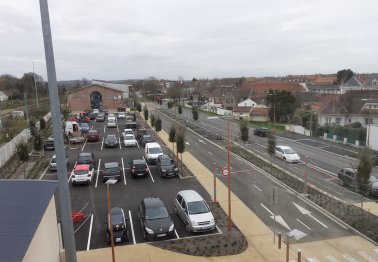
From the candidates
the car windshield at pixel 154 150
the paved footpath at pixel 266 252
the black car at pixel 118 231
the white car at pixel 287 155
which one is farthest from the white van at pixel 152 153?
the paved footpath at pixel 266 252

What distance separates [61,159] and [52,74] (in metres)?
2.27

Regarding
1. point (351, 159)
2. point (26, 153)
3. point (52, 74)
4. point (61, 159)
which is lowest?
point (351, 159)

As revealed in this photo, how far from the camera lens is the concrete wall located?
1105 cm

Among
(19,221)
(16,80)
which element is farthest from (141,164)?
→ (16,80)

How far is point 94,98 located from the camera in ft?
299

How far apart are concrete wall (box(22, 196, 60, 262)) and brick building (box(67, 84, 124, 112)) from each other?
76.6 meters

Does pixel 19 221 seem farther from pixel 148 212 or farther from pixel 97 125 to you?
pixel 97 125

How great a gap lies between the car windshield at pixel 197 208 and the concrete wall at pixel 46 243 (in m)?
6.78

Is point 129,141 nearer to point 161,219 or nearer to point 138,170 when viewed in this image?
point 138,170

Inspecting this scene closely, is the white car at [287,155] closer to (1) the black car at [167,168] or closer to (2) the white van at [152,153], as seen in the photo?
(2) the white van at [152,153]

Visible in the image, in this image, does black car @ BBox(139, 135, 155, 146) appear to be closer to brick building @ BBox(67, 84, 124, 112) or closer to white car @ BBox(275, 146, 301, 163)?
white car @ BBox(275, 146, 301, 163)

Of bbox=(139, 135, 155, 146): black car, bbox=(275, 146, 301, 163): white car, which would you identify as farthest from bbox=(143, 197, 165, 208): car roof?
bbox=(139, 135, 155, 146): black car

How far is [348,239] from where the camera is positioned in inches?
695

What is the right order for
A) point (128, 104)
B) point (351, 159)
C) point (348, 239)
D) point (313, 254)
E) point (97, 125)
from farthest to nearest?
point (128, 104) < point (97, 125) < point (351, 159) < point (348, 239) < point (313, 254)
